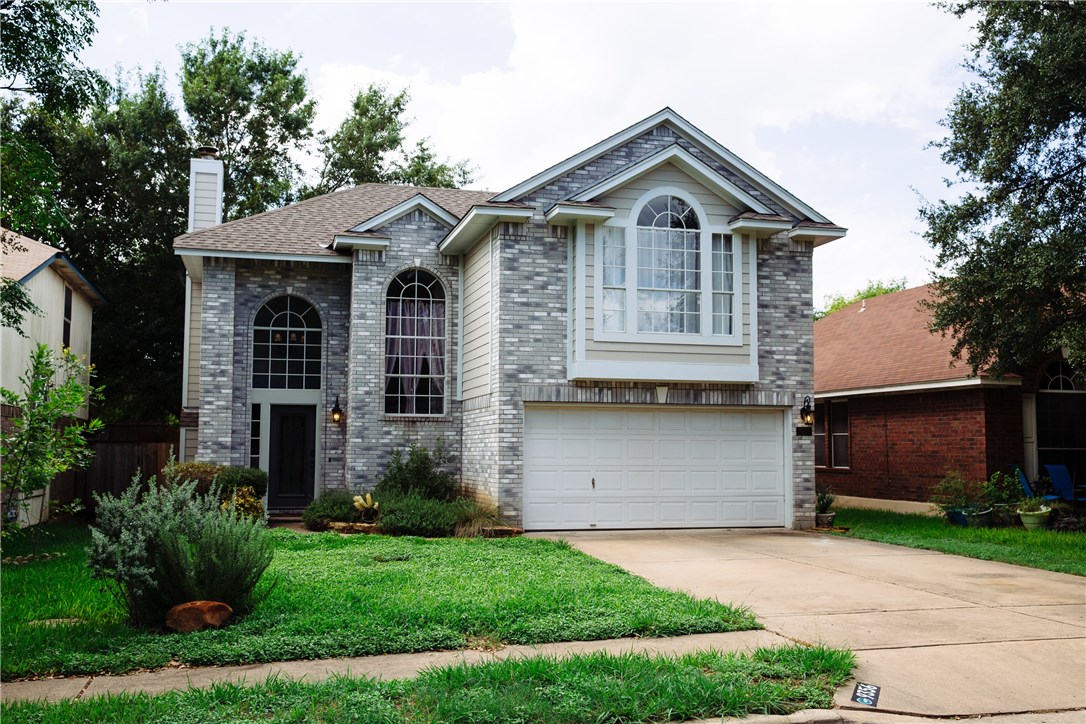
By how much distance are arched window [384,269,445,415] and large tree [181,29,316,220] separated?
14.9 meters

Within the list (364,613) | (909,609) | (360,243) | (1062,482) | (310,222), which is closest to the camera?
(364,613)

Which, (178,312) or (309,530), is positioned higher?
(178,312)

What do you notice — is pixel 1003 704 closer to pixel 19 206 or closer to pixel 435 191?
pixel 19 206

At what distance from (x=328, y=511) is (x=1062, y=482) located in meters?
14.4

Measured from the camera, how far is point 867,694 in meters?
5.70

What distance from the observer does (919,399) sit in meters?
19.6

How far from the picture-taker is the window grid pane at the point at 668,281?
14.9 metres

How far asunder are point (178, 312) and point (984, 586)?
23345mm

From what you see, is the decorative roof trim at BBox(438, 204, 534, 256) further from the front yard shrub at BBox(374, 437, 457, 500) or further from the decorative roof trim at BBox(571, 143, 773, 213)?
the front yard shrub at BBox(374, 437, 457, 500)

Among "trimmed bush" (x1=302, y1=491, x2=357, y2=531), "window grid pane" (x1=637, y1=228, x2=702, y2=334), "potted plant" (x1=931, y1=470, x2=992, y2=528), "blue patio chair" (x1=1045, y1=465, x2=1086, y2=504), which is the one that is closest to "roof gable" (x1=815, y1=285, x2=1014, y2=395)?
"potted plant" (x1=931, y1=470, x2=992, y2=528)

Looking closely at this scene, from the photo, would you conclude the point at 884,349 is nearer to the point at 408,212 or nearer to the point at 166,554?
the point at 408,212

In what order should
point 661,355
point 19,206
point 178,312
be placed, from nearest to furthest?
1. point 19,206
2. point 661,355
3. point 178,312

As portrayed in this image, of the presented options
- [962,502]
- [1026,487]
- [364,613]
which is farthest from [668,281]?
[364,613]

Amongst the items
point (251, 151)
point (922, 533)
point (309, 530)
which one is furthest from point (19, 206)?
point (251, 151)
